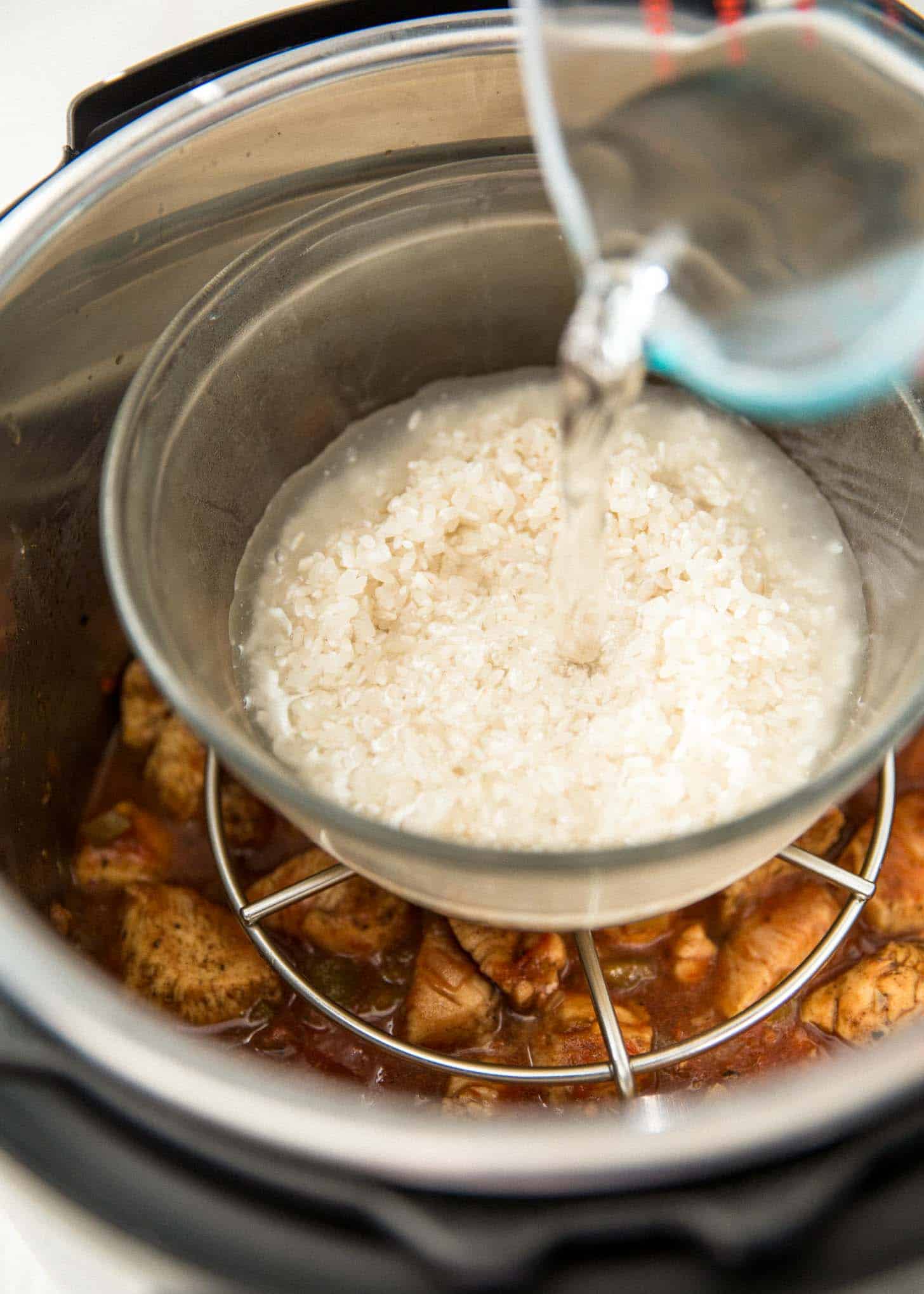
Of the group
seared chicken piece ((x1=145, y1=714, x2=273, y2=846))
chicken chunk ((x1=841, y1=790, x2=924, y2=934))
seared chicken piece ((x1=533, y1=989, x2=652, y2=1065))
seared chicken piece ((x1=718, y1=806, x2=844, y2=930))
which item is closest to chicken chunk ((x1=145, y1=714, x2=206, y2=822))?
seared chicken piece ((x1=145, y1=714, x2=273, y2=846))

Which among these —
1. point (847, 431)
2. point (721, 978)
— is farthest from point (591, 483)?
point (721, 978)

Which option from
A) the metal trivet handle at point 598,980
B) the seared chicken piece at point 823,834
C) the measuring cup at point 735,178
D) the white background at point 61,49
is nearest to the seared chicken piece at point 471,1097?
the metal trivet handle at point 598,980

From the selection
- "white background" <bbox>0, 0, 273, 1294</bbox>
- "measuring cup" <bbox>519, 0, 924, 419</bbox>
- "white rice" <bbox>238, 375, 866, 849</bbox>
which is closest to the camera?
"measuring cup" <bbox>519, 0, 924, 419</bbox>

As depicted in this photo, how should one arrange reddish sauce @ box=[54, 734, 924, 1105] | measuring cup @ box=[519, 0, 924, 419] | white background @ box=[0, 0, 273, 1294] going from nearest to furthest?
measuring cup @ box=[519, 0, 924, 419] → reddish sauce @ box=[54, 734, 924, 1105] → white background @ box=[0, 0, 273, 1294]

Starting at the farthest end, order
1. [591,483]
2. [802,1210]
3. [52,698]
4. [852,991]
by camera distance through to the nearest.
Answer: [52,698] → [852,991] → [591,483] → [802,1210]

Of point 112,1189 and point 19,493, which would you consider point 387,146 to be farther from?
point 112,1189

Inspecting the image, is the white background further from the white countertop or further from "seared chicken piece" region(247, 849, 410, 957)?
"seared chicken piece" region(247, 849, 410, 957)

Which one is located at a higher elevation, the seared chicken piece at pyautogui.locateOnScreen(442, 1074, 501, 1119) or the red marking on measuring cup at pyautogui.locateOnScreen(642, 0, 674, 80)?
the red marking on measuring cup at pyautogui.locateOnScreen(642, 0, 674, 80)
